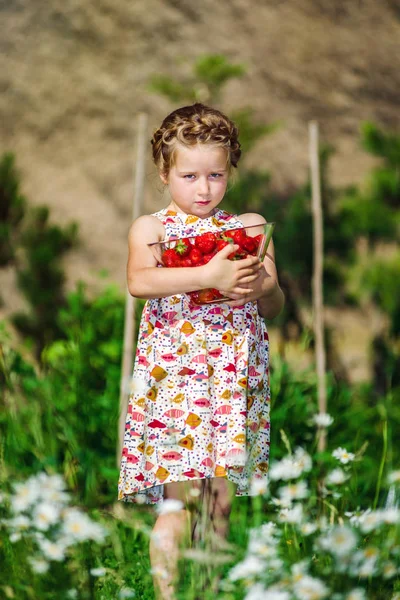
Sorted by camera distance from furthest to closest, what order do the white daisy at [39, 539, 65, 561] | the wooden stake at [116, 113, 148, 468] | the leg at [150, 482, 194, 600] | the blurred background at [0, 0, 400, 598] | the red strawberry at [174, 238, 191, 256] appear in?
the blurred background at [0, 0, 400, 598]
the wooden stake at [116, 113, 148, 468]
the red strawberry at [174, 238, 191, 256]
the leg at [150, 482, 194, 600]
the white daisy at [39, 539, 65, 561]

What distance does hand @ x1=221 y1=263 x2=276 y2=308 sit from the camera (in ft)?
6.01

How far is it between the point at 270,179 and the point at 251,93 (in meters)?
0.62

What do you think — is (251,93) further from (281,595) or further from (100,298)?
(281,595)

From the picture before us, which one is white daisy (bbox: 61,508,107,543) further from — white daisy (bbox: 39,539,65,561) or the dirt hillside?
the dirt hillside

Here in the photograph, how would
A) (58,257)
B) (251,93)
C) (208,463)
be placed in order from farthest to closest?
(251,93), (58,257), (208,463)

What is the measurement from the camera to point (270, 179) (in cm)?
484

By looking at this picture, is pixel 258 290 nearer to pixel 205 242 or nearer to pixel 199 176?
pixel 205 242

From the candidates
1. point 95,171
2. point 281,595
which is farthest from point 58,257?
point 281,595

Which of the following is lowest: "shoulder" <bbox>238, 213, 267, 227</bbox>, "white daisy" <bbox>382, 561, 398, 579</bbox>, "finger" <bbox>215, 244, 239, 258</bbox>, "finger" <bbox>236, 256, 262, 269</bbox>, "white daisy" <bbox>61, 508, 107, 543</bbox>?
"white daisy" <bbox>382, 561, 398, 579</bbox>

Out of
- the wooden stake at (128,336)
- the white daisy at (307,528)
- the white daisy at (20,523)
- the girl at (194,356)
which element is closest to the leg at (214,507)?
the girl at (194,356)

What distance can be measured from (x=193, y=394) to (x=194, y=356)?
9 cm

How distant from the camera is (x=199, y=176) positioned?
1.86 metres

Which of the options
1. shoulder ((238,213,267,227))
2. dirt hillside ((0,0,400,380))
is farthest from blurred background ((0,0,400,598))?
shoulder ((238,213,267,227))

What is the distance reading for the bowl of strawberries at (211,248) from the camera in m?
1.79
